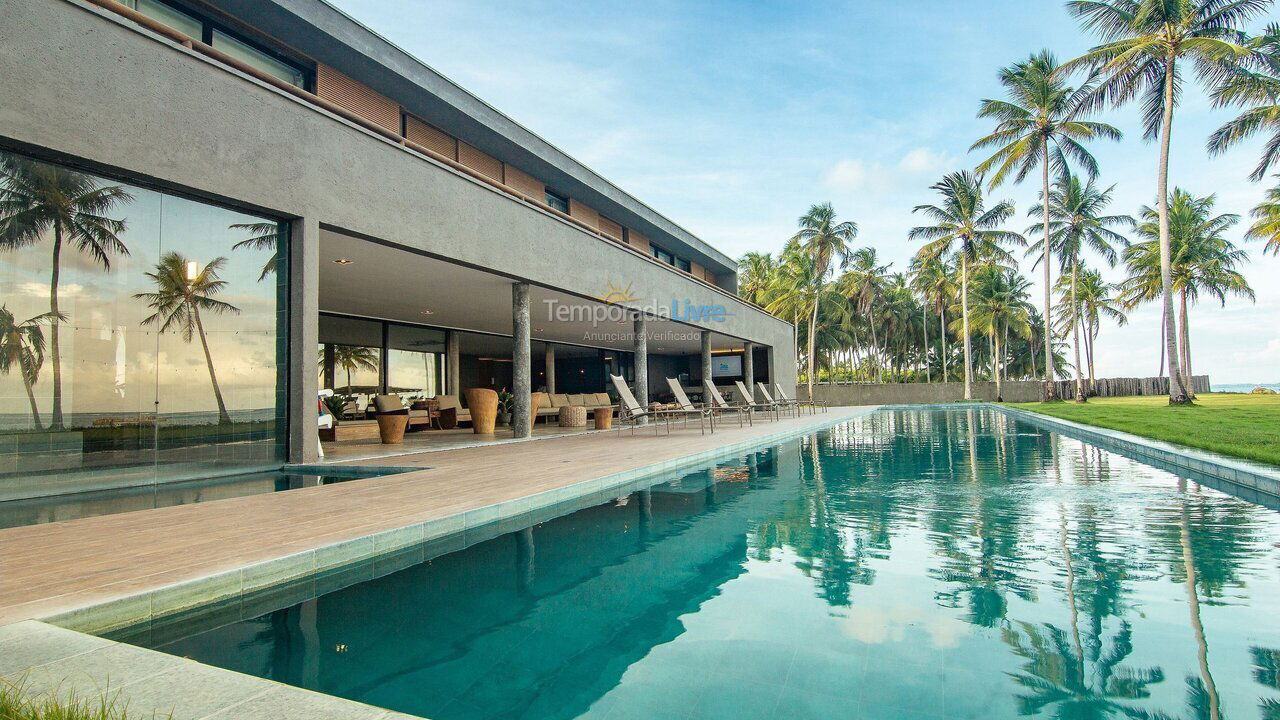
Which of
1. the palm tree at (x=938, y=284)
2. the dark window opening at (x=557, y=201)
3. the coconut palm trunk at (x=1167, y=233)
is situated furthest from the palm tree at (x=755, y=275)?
the dark window opening at (x=557, y=201)

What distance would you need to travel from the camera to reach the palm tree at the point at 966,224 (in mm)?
32938

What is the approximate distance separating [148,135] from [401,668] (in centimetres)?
598

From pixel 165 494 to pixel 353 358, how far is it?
9844 mm

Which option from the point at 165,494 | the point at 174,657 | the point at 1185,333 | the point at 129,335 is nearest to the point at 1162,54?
the point at 1185,333

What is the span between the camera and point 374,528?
3.95m

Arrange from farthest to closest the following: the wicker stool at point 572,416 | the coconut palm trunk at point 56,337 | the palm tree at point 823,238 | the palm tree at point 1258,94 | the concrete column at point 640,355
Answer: the palm tree at point 823,238 → the palm tree at point 1258,94 → the wicker stool at point 572,416 → the concrete column at point 640,355 → the coconut palm trunk at point 56,337

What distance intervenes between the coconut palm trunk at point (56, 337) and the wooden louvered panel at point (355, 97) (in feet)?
17.7

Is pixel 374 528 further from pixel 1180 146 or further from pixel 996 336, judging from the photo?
pixel 996 336

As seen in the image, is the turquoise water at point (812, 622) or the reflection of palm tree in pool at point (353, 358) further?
the reflection of palm tree in pool at point (353, 358)

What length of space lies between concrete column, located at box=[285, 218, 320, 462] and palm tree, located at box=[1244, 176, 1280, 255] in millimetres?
28836

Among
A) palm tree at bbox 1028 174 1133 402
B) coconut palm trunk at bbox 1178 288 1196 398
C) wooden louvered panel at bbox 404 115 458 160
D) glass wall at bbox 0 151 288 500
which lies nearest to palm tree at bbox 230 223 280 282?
glass wall at bbox 0 151 288 500

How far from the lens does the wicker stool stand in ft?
52.6

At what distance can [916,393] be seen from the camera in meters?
35.8

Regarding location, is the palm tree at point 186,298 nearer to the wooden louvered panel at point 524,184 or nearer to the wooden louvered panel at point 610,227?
the wooden louvered panel at point 524,184
